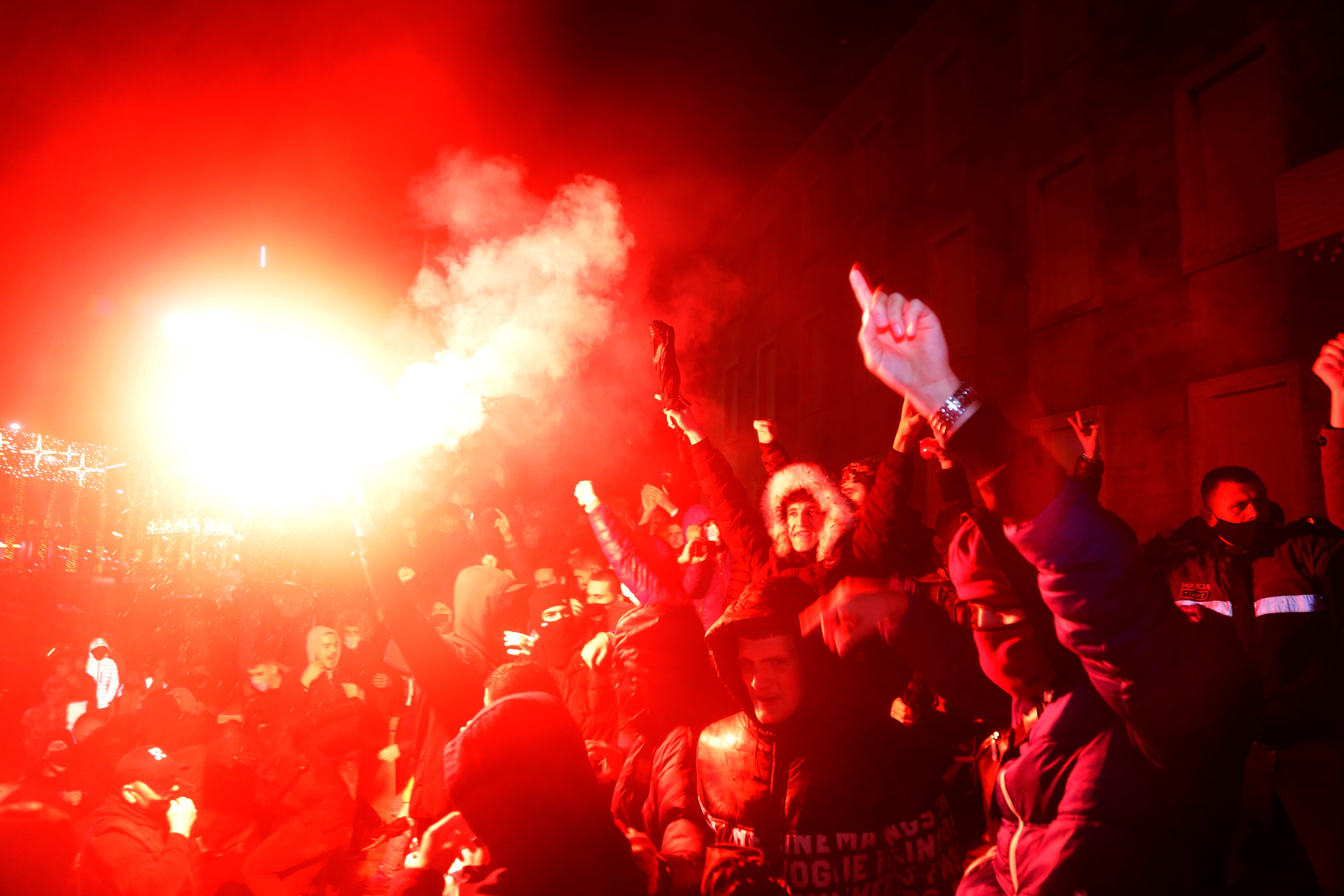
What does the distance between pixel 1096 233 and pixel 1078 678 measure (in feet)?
23.2

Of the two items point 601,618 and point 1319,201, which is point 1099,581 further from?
point 1319,201

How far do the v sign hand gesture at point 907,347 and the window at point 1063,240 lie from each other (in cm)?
686

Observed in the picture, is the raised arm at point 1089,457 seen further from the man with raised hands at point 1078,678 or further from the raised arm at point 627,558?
the raised arm at point 627,558

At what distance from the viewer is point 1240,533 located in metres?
2.88

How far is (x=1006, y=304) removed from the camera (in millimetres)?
8664

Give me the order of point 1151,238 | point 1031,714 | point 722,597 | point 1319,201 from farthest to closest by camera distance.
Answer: point 1151,238 < point 1319,201 < point 722,597 < point 1031,714

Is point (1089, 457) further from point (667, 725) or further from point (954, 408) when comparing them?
point (667, 725)

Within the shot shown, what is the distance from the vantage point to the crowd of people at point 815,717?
170 centimetres

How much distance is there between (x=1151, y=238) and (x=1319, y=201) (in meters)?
1.63

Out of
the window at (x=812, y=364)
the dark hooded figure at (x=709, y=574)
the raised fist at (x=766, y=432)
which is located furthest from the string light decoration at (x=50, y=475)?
the raised fist at (x=766, y=432)

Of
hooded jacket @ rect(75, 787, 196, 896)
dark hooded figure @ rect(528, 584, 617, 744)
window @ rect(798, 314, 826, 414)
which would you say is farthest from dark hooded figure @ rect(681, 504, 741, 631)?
window @ rect(798, 314, 826, 414)

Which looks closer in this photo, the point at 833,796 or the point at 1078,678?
the point at 1078,678

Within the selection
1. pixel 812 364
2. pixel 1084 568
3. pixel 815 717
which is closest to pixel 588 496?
pixel 815 717

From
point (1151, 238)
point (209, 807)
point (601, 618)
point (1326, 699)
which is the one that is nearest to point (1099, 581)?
point (1326, 699)
